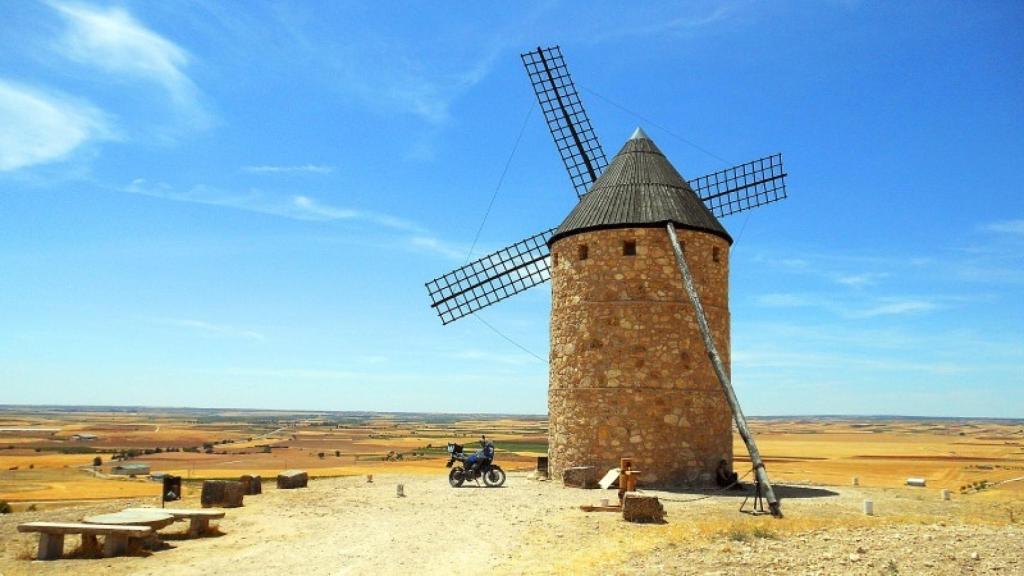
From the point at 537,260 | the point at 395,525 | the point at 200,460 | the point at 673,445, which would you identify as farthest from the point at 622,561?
the point at 200,460

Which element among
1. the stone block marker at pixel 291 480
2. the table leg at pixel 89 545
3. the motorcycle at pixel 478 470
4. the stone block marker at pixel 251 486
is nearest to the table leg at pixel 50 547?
the table leg at pixel 89 545

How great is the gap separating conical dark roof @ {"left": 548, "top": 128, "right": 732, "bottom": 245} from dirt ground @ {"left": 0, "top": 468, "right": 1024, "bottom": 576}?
611cm

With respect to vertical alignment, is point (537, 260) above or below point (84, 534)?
above

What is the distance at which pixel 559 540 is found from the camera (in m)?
10.3

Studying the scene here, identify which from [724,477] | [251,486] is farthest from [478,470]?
[724,477]

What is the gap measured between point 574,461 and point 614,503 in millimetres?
3336

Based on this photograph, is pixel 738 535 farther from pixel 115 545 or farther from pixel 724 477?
pixel 115 545

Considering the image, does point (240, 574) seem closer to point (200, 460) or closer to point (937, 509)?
point (937, 509)

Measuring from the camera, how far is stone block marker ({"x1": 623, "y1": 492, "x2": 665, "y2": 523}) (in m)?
11.5

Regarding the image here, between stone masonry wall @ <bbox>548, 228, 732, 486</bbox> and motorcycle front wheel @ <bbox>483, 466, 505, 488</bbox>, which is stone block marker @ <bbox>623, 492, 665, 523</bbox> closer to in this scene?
stone masonry wall @ <bbox>548, 228, 732, 486</bbox>

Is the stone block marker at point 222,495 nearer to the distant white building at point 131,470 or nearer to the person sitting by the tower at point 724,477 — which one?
the person sitting by the tower at point 724,477

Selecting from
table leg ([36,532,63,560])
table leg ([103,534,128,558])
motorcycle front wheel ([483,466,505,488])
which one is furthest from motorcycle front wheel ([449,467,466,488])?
table leg ([36,532,63,560])

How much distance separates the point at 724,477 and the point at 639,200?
658 centimetres

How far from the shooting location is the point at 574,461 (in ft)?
55.3
